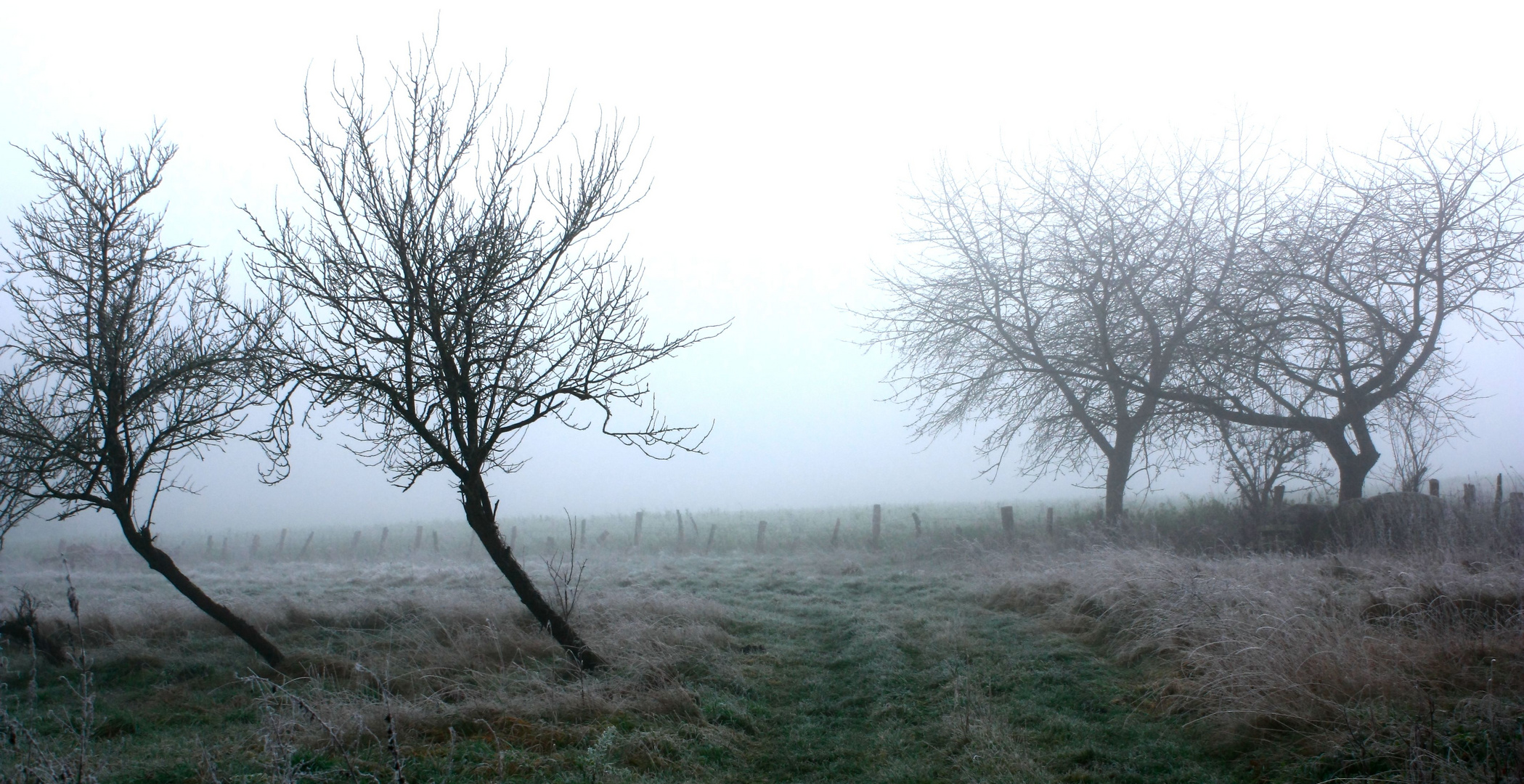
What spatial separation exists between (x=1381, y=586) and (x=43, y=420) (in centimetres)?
1294

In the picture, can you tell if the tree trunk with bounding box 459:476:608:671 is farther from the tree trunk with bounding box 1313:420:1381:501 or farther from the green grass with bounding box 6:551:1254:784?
the tree trunk with bounding box 1313:420:1381:501

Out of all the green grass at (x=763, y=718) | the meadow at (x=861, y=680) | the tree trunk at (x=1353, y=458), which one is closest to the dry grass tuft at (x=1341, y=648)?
the meadow at (x=861, y=680)

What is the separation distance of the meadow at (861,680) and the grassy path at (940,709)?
0.09 ft

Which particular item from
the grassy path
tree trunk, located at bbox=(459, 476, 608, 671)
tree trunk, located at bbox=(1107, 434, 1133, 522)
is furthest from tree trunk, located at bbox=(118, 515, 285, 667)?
tree trunk, located at bbox=(1107, 434, 1133, 522)

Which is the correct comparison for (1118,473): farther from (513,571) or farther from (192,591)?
(192,591)

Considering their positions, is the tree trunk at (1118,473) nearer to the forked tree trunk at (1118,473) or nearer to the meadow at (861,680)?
the forked tree trunk at (1118,473)

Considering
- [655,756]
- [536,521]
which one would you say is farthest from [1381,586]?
[536,521]

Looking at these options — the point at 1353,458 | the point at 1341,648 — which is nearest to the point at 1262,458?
the point at 1353,458

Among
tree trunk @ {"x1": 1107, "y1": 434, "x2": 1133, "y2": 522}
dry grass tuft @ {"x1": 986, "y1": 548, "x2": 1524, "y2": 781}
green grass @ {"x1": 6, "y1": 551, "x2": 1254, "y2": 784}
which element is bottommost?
green grass @ {"x1": 6, "y1": 551, "x2": 1254, "y2": 784}

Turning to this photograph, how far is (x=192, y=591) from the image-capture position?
7867 mm

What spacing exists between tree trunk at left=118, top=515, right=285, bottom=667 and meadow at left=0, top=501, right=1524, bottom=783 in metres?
0.23

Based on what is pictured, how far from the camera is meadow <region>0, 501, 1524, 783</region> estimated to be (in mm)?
4043

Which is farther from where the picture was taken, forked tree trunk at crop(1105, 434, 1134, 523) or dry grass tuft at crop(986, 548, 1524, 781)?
forked tree trunk at crop(1105, 434, 1134, 523)

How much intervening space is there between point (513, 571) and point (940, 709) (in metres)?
3.86
